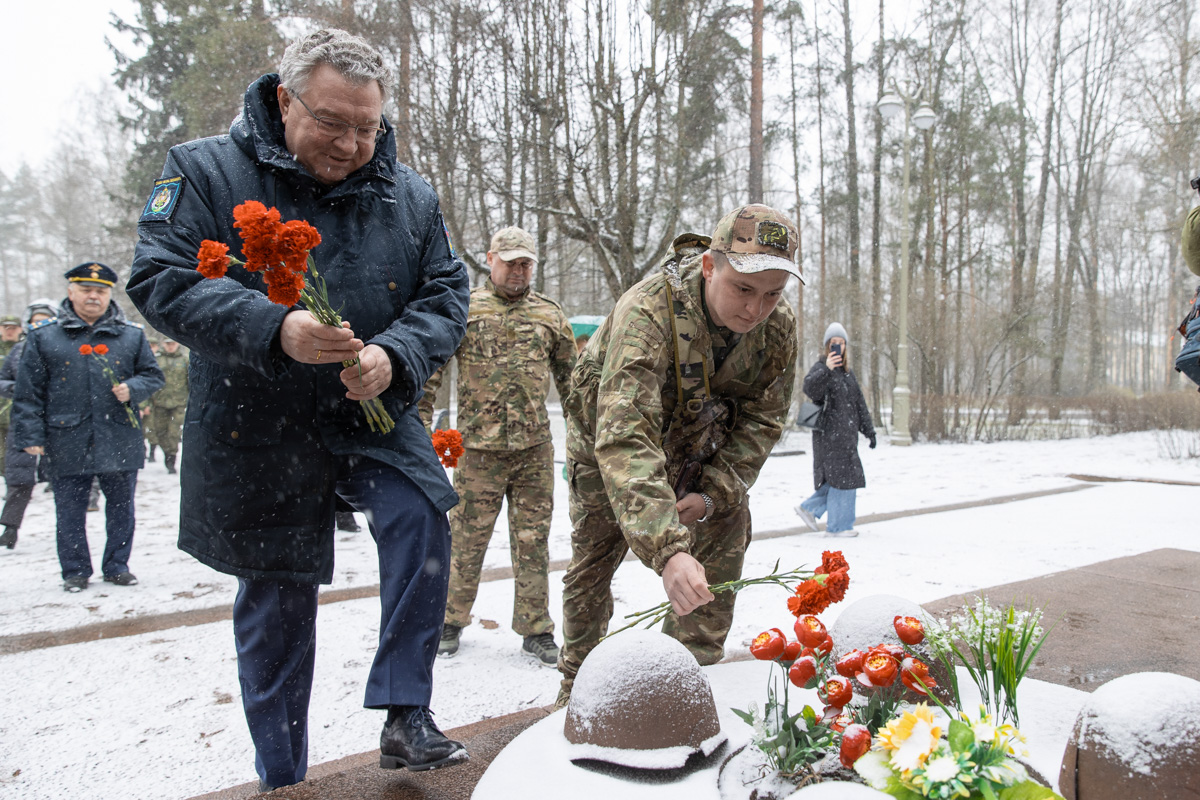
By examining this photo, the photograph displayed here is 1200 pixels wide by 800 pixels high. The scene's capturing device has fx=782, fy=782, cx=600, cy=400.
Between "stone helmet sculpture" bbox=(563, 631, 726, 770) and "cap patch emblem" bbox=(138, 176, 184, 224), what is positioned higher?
"cap patch emblem" bbox=(138, 176, 184, 224)

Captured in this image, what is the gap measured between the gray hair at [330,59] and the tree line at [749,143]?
8550mm

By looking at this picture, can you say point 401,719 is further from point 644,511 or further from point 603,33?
point 603,33

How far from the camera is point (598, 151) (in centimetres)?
1117

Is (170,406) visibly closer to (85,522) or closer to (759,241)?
(85,522)

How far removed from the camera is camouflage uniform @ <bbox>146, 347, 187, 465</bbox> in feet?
35.9

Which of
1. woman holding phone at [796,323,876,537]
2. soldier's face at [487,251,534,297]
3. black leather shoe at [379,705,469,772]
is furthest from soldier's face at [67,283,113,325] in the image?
woman holding phone at [796,323,876,537]

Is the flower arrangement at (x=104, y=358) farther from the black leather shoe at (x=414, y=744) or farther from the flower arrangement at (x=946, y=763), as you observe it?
the flower arrangement at (x=946, y=763)

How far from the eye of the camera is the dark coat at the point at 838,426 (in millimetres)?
6594

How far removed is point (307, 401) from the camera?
2141mm

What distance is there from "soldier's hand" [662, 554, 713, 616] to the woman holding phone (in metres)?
4.99

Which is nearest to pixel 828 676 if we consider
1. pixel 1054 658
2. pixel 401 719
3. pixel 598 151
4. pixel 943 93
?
pixel 401 719

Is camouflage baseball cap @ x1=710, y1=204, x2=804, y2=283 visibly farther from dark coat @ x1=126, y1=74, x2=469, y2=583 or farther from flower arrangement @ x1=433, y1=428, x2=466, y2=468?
flower arrangement @ x1=433, y1=428, x2=466, y2=468

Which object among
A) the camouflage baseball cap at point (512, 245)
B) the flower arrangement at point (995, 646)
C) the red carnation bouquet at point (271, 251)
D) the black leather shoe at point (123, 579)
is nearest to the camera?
the flower arrangement at point (995, 646)

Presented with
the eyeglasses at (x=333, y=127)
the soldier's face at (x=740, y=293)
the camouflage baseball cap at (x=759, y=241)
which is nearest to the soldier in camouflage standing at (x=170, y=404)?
the eyeglasses at (x=333, y=127)
